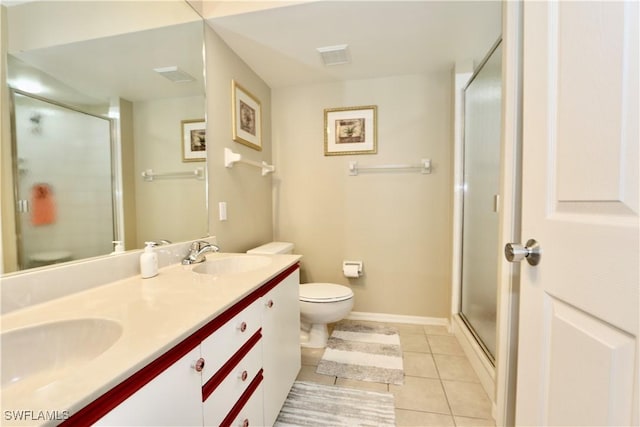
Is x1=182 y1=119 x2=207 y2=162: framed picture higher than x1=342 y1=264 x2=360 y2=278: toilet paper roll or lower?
higher

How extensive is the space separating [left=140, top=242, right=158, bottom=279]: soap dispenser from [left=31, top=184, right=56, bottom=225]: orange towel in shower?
0.32m

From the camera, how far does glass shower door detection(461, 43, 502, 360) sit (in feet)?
4.92

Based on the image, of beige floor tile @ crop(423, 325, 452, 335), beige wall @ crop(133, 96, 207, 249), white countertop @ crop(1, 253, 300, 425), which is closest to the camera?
white countertop @ crop(1, 253, 300, 425)

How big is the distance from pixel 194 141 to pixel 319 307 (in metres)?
1.32

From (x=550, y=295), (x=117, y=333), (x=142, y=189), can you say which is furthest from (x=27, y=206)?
(x=550, y=295)

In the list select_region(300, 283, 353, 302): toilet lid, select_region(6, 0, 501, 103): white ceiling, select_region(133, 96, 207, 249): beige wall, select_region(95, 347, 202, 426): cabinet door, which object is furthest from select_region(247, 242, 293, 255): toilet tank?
select_region(95, 347, 202, 426): cabinet door

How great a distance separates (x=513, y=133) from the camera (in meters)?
0.75

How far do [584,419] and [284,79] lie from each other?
2499 millimetres

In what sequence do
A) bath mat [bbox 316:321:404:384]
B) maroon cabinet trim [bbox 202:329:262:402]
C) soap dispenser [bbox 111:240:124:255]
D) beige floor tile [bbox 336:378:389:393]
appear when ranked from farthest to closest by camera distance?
1. bath mat [bbox 316:321:404:384]
2. beige floor tile [bbox 336:378:389:393]
3. soap dispenser [bbox 111:240:124:255]
4. maroon cabinet trim [bbox 202:329:262:402]

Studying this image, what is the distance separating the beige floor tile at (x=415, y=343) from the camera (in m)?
1.88

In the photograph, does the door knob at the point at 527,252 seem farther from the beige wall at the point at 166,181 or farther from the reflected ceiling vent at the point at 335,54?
the reflected ceiling vent at the point at 335,54

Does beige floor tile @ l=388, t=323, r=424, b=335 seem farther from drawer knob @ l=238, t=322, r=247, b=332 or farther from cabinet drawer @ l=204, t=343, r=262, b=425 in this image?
drawer knob @ l=238, t=322, r=247, b=332

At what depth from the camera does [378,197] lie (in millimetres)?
2271

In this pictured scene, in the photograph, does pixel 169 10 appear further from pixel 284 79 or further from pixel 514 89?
pixel 514 89
